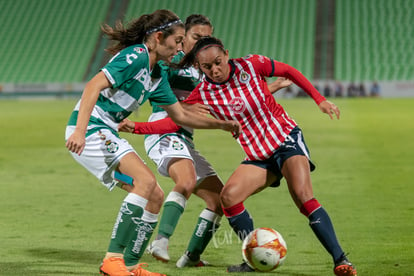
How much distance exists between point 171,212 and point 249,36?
40.7 meters

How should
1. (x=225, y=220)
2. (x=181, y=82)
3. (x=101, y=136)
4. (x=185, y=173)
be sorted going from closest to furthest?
(x=101, y=136)
(x=185, y=173)
(x=181, y=82)
(x=225, y=220)

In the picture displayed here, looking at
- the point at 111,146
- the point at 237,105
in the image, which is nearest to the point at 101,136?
the point at 111,146

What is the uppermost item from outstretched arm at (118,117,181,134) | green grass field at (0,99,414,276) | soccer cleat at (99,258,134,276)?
outstretched arm at (118,117,181,134)

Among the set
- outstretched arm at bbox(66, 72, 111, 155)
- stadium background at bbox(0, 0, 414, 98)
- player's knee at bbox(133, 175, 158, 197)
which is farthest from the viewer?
stadium background at bbox(0, 0, 414, 98)

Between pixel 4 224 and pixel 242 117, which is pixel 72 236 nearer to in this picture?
pixel 4 224

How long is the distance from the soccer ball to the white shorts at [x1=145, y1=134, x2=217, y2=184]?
1.11m

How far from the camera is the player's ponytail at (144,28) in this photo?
5328 mm

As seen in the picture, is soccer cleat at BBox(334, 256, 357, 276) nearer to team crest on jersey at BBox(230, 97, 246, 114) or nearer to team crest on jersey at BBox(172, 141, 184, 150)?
team crest on jersey at BBox(230, 97, 246, 114)

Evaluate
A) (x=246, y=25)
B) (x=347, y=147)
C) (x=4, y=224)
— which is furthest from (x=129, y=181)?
(x=246, y=25)

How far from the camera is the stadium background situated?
4322 centimetres

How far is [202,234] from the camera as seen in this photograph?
5.98 m

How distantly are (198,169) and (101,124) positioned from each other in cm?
134

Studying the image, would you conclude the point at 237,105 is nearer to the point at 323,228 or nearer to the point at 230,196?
the point at 230,196

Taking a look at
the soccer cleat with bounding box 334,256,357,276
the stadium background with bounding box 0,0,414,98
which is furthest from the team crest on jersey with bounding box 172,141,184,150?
the stadium background with bounding box 0,0,414,98
